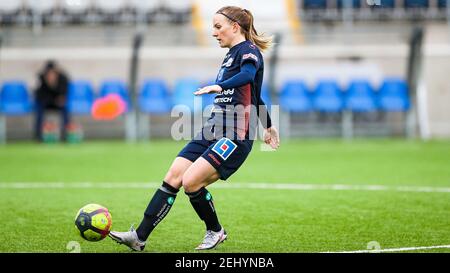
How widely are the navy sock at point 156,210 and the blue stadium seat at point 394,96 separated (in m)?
15.9

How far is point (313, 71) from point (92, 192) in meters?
13.2

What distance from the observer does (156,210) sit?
7.82 meters

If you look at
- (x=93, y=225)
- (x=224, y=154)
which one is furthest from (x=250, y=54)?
(x=93, y=225)

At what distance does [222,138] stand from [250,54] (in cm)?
82

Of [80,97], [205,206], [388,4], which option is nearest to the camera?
[205,206]

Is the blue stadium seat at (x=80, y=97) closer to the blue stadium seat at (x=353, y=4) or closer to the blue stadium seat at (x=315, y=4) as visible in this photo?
the blue stadium seat at (x=315, y=4)

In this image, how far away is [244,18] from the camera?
7938 millimetres

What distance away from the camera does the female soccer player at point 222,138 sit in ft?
25.2

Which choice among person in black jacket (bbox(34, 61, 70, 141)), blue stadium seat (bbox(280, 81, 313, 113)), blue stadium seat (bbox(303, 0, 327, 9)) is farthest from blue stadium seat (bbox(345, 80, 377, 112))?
person in black jacket (bbox(34, 61, 70, 141))

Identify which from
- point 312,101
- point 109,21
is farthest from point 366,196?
point 109,21

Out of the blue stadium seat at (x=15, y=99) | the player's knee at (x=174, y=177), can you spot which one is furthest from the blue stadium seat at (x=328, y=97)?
the player's knee at (x=174, y=177)

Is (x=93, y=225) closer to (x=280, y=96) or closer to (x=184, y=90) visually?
(x=184, y=90)

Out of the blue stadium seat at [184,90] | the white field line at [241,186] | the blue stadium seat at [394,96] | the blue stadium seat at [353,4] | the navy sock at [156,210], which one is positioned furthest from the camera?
the blue stadium seat at [353,4]
